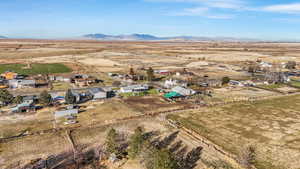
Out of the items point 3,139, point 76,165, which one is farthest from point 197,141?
point 3,139

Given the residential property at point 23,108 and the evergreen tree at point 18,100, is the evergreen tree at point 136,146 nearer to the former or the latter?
the residential property at point 23,108

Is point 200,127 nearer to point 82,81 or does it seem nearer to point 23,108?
point 23,108

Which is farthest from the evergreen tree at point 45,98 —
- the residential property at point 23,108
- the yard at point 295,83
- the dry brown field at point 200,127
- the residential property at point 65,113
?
the yard at point 295,83

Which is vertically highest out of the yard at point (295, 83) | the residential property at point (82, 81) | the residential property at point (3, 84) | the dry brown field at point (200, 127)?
the yard at point (295, 83)

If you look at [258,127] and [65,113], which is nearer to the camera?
[258,127]

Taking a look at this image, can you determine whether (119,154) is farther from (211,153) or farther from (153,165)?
(211,153)

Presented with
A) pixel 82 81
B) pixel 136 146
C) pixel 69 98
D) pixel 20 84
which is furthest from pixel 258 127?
pixel 20 84

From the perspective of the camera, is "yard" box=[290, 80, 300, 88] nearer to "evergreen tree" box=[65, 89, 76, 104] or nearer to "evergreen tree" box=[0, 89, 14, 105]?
"evergreen tree" box=[65, 89, 76, 104]

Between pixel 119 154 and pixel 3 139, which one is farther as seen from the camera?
pixel 3 139
